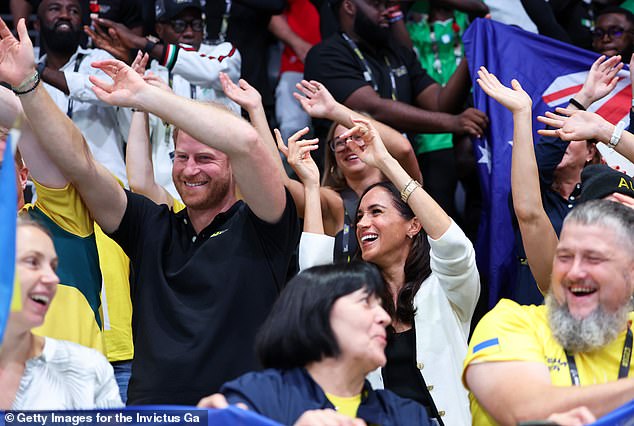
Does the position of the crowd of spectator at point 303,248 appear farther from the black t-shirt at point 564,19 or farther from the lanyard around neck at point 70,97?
the black t-shirt at point 564,19

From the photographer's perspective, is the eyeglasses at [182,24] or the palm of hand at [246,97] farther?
the eyeglasses at [182,24]

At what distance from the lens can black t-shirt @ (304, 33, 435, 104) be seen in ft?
20.7

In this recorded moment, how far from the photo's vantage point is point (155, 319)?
4.07m

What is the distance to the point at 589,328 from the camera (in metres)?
3.48

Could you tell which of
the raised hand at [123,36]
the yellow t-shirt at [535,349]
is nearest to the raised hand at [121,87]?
the yellow t-shirt at [535,349]

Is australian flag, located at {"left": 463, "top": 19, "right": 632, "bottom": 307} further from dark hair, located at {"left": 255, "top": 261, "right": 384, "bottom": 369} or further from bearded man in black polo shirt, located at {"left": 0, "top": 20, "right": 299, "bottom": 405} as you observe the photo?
dark hair, located at {"left": 255, "top": 261, "right": 384, "bottom": 369}

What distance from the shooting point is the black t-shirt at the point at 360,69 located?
6312mm

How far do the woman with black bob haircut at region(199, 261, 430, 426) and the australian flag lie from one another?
8.10 feet

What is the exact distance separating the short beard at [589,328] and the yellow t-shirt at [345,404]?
2.38 ft

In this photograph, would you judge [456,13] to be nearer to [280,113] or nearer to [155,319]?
[280,113]

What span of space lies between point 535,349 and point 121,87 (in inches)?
67.8

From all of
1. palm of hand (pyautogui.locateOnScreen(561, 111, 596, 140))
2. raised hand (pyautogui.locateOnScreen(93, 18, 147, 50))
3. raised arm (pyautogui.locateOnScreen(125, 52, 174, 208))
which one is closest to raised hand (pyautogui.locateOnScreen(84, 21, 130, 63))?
raised hand (pyautogui.locateOnScreen(93, 18, 147, 50))

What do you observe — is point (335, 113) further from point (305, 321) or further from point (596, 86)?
point (305, 321)

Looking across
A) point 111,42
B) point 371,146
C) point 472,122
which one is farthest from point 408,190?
point 111,42
